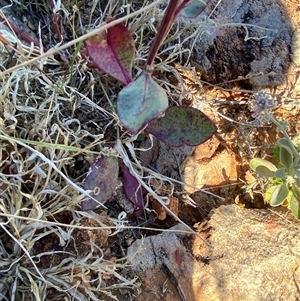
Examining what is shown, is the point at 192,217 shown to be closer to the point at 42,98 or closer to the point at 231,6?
the point at 42,98

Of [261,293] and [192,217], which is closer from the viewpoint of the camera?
[261,293]

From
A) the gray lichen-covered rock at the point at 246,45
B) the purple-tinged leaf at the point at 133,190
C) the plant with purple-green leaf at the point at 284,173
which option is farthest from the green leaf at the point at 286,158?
the purple-tinged leaf at the point at 133,190

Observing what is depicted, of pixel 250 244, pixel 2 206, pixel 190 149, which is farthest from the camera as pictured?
pixel 190 149

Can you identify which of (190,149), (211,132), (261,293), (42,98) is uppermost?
(42,98)

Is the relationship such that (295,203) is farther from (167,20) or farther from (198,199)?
(167,20)

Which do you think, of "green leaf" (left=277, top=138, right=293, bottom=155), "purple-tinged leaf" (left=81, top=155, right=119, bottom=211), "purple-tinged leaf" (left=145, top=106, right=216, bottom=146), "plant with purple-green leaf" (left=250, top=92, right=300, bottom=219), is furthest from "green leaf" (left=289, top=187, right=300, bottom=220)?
"purple-tinged leaf" (left=81, top=155, right=119, bottom=211)

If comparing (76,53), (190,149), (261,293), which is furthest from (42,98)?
(261,293)

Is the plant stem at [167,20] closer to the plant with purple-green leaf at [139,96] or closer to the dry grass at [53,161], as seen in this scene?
the plant with purple-green leaf at [139,96]
